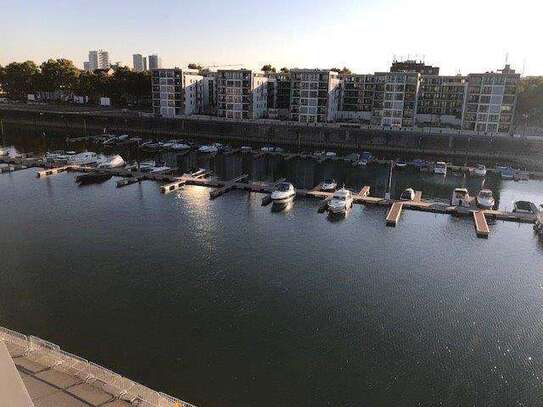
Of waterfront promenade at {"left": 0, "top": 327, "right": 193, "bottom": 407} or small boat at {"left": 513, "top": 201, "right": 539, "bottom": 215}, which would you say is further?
small boat at {"left": 513, "top": 201, "right": 539, "bottom": 215}

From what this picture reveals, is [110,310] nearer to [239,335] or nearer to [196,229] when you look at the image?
[239,335]

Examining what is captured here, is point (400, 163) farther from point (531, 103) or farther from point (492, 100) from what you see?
point (531, 103)

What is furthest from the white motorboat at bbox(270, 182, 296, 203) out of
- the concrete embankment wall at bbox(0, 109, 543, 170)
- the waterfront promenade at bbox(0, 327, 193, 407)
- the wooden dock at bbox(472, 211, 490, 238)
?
→ the concrete embankment wall at bbox(0, 109, 543, 170)

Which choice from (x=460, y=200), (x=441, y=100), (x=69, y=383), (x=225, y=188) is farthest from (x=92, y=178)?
(x=441, y=100)

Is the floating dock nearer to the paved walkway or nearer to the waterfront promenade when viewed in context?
the waterfront promenade

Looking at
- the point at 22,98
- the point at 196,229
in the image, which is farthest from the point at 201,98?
the point at 196,229
